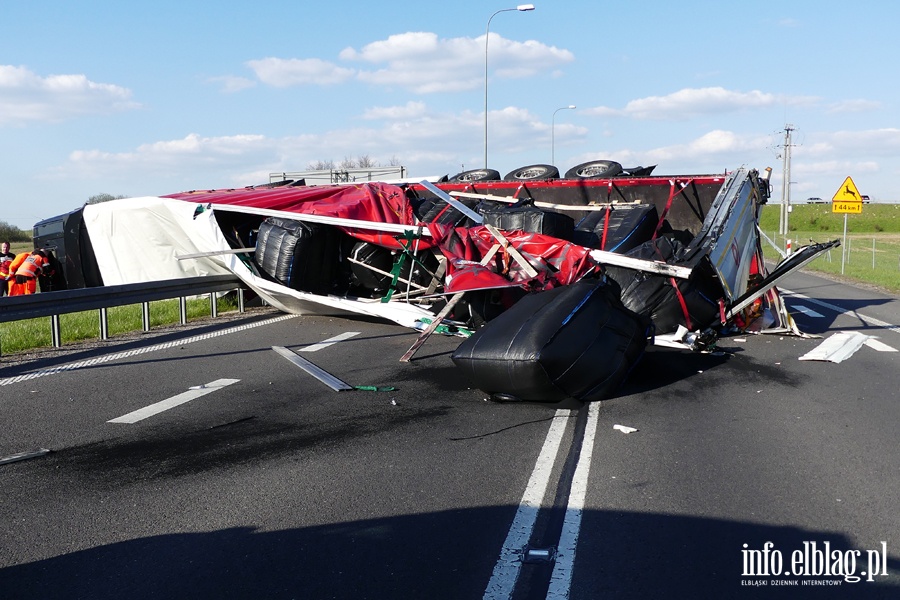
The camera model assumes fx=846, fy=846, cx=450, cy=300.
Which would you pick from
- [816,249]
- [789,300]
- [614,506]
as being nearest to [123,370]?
[614,506]

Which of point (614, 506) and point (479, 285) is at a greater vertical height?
point (479, 285)

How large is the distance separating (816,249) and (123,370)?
834 centimetres

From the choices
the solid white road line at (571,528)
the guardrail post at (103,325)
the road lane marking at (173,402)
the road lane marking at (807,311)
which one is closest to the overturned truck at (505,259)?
the solid white road line at (571,528)

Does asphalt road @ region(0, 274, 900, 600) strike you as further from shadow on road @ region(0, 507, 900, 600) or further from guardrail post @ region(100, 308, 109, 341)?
guardrail post @ region(100, 308, 109, 341)

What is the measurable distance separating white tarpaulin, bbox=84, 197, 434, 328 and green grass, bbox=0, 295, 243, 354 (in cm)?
66

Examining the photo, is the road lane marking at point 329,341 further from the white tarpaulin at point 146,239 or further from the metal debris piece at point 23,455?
the metal debris piece at point 23,455

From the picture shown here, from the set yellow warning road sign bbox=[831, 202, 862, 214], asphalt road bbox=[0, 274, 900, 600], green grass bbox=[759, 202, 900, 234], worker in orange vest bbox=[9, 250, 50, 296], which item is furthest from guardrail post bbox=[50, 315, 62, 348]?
green grass bbox=[759, 202, 900, 234]

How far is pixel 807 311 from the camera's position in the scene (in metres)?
15.0

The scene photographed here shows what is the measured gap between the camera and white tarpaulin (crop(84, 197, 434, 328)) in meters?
12.4

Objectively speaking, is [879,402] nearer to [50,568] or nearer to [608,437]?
[608,437]

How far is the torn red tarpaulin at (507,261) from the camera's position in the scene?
9.78 metres

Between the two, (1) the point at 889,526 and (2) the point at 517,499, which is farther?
(2) the point at 517,499

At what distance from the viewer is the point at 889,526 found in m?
4.21

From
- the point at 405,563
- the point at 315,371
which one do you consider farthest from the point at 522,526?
the point at 315,371
